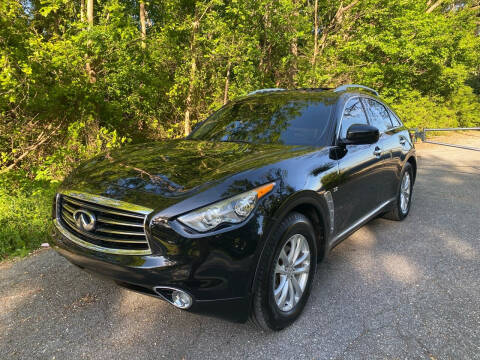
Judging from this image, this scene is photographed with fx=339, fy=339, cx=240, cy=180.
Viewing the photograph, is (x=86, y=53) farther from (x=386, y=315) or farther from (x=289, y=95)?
(x=386, y=315)

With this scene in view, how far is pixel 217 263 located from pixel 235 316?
0.38 m

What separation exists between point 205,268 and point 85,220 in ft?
2.95

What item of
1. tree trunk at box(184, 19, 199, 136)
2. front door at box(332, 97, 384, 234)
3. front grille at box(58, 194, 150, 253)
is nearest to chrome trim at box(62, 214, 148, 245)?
front grille at box(58, 194, 150, 253)

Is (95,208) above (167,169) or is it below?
below

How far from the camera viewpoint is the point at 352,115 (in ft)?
11.1

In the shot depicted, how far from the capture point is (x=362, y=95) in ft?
12.6

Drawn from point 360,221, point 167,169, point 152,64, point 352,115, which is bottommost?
point 360,221

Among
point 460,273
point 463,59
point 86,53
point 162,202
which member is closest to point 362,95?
point 460,273

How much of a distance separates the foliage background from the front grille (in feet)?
7.18

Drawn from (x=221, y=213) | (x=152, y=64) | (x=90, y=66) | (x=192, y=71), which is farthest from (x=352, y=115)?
(x=192, y=71)

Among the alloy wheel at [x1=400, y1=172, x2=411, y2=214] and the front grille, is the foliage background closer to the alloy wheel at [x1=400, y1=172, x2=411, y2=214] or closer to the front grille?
the front grille

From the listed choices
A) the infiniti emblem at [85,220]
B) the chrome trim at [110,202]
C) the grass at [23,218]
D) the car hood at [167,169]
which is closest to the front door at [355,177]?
the car hood at [167,169]

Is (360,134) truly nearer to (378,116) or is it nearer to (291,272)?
(291,272)

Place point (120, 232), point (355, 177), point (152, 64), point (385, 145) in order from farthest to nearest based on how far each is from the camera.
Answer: point (152, 64), point (385, 145), point (355, 177), point (120, 232)
